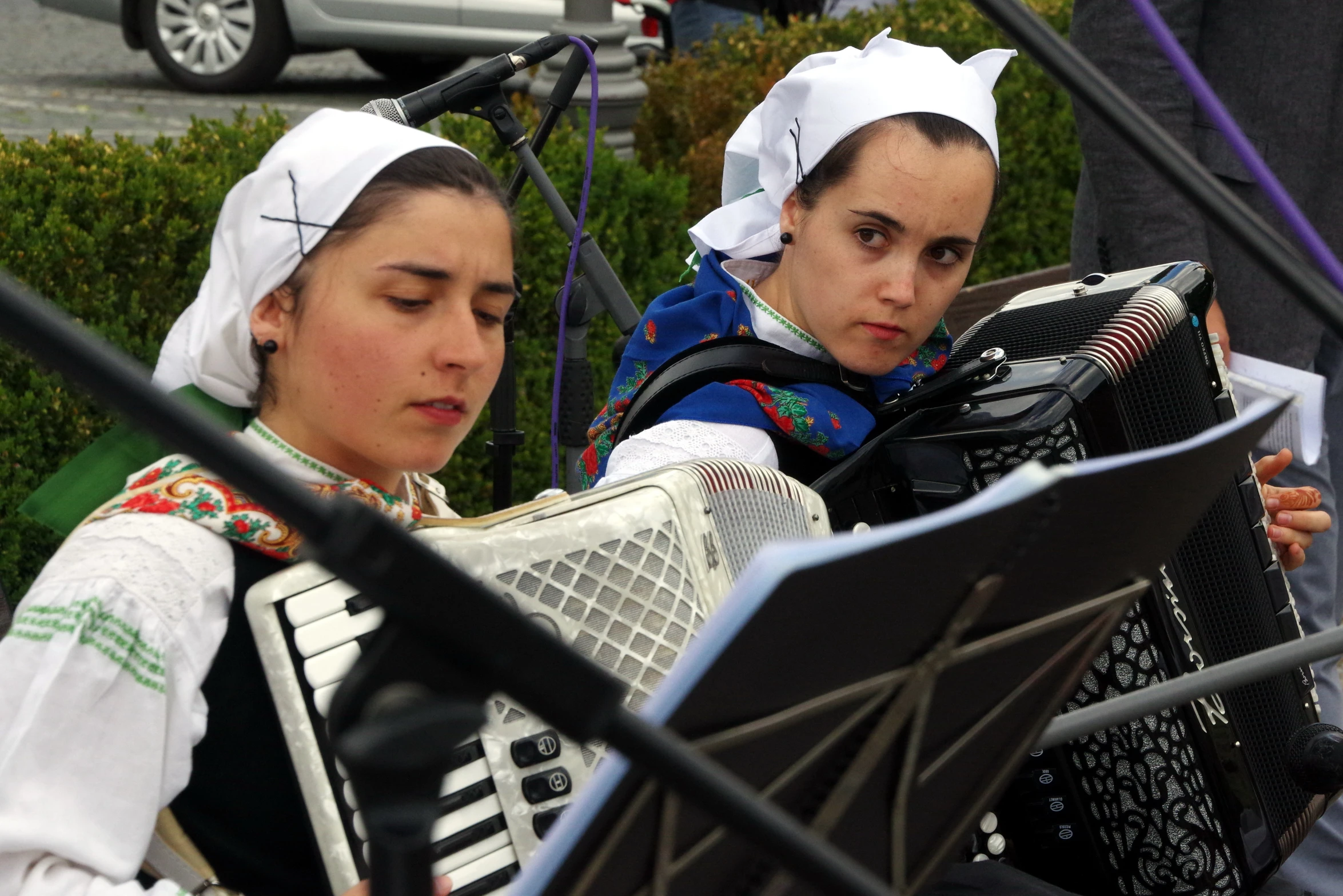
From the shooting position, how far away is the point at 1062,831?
1947mm

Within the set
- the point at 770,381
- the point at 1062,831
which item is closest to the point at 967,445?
the point at 770,381

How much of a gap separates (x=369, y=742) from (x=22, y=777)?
697 mm

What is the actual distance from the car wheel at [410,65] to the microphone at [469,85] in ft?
23.8

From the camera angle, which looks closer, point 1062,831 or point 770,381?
point 1062,831

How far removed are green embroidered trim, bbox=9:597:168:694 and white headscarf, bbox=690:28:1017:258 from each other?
126 cm

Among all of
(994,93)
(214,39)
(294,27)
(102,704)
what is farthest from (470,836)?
(214,39)

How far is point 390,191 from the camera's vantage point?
1.59m

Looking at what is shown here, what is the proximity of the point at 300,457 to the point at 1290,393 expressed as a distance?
1.65m

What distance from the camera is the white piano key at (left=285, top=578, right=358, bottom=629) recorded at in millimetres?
1335

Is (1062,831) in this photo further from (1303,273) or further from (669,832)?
(669,832)

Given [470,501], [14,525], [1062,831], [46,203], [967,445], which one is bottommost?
[470,501]

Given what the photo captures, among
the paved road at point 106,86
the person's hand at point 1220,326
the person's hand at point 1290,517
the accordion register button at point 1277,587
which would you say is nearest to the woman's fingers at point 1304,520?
the person's hand at point 1290,517

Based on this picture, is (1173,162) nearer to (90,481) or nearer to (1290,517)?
(90,481)

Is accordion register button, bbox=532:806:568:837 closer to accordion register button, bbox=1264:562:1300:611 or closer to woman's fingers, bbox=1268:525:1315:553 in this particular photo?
accordion register button, bbox=1264:562:1300:611
